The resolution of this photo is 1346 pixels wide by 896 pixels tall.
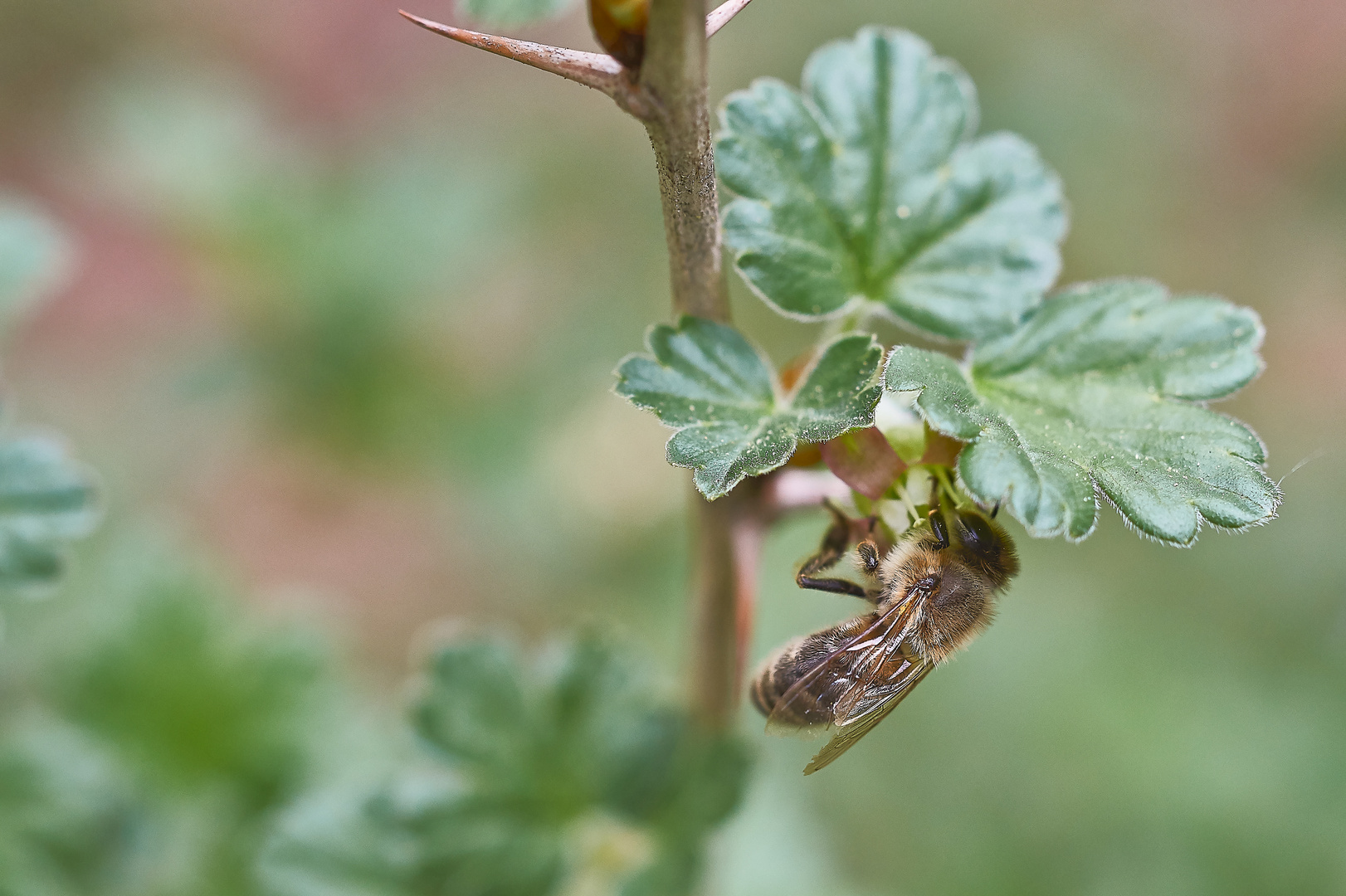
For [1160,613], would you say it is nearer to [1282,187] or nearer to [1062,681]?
[1062,681]

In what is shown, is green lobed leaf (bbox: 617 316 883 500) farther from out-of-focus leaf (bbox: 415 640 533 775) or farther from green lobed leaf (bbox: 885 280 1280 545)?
out-of-focus leaf (bbox: 415 640 533 775)

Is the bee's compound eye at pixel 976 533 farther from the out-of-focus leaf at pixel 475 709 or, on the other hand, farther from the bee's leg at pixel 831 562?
the out-of-focus leaf at pixel 475 709

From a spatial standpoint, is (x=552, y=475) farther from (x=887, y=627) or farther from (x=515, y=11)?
(x=515, y=11)

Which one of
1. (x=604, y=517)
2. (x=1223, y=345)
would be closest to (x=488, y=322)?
(x=604, y=517)

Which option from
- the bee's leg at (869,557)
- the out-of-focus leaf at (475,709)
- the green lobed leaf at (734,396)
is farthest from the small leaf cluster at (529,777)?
the green lobed leaf at (734,396)

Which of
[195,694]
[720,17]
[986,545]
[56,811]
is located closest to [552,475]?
[195,694]

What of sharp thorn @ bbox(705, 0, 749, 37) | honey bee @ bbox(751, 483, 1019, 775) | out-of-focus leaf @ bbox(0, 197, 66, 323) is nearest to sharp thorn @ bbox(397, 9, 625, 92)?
sharp thorn @ bbox(705, 0, 749, 37)
